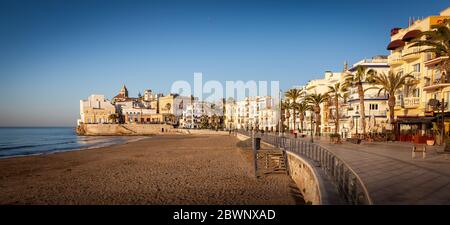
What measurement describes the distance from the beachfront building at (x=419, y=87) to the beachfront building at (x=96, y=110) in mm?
124868

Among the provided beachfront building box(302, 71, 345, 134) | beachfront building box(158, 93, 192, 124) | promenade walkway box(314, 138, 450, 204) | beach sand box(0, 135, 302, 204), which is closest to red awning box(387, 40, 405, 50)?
beachfront building box(302, 71, 345, 134)

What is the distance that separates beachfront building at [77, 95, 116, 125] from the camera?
469 feet

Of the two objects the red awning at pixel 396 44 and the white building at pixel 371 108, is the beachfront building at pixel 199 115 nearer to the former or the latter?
the white building at pixel 371 108

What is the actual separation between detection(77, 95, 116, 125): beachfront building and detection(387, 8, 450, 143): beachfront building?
125 metres

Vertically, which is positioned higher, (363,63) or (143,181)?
(363,63)

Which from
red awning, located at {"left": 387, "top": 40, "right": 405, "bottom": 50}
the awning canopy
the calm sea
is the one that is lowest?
the calm sea

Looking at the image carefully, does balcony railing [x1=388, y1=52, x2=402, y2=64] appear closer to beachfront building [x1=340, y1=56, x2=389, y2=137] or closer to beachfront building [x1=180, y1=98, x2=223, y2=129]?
beachfront building [x1=340, y1=56, x2=389, y2=137]

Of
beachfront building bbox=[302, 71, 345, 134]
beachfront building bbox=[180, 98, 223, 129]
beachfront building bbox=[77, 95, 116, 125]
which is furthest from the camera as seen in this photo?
beachfront building bbox=[77, 95, 116, 125]

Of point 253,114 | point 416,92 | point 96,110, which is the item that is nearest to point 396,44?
point 416,92

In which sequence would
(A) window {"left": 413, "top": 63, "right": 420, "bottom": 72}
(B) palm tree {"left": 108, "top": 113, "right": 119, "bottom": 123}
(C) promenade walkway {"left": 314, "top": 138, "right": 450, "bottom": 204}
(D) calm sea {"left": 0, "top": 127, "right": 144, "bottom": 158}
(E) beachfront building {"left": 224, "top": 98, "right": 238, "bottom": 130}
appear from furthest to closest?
(B) palm tree {"left": 108, "top": 113, "right": 119, "bottom": 123}
(E) beachfront building {"left": 224, "top": 98, "right": 238, "bottom": 130}
(D) calm sea {"left": 0, "top": 127, "right": 144, "bottom": 158}
(A) window {"left": 413, "top": 63, "right": 420, "bottom": 72}
(C) promenade walkway {"left": 314, "top": 138, "right": 450, "bottom": 204}
